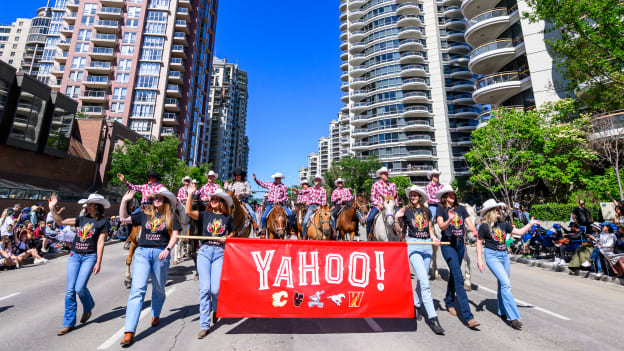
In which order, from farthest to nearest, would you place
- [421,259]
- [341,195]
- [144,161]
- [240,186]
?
[144,161] → [341,195] → [240,186] → [421,259]

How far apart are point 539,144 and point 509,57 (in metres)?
15.8

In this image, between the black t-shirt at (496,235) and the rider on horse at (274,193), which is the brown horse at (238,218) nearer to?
the rider on horse at (274,193)

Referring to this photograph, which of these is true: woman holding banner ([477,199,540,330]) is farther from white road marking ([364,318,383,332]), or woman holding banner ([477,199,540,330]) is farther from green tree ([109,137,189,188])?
green tree ([109,137,189,188])

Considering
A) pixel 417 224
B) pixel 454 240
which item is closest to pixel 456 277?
pixel 454 240

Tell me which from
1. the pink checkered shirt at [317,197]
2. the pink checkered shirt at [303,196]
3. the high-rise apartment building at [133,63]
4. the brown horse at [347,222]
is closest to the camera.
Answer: the brown horse at [347,222]

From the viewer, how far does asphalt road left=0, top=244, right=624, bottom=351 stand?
4426 millimetres

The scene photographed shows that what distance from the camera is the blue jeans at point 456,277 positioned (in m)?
5.23

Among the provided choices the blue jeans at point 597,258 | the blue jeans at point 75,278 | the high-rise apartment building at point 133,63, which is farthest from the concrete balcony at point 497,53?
the high-rise apartment building at point 133,63

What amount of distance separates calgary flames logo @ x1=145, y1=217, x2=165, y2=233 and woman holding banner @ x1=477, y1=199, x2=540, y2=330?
20.0ft

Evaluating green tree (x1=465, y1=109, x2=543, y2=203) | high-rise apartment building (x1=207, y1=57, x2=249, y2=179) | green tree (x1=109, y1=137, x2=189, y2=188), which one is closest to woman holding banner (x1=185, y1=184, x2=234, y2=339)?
green tree (x1=465, y1=109, x2=543, y2=203)

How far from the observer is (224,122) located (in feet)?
380

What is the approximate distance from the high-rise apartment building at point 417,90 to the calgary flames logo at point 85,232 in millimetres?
59314

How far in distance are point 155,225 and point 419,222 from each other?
499 cm

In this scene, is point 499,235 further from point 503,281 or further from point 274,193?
point 274,193
